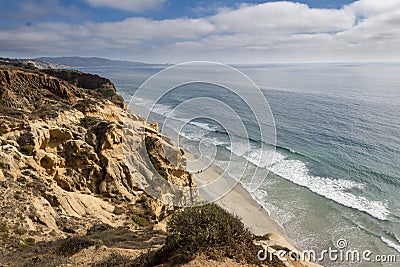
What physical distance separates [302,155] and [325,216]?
13.8 m

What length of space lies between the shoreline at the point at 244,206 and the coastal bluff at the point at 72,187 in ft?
16.6

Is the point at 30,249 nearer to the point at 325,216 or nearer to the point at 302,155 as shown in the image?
the point at 325,216

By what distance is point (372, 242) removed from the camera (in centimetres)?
1881

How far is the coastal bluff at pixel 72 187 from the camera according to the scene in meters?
9.54

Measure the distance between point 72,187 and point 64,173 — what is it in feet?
3.35

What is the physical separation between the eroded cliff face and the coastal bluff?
0.15ft

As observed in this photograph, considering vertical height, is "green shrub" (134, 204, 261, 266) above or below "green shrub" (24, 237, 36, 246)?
above

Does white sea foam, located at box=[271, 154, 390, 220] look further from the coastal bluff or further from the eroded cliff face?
the eroded cliff face

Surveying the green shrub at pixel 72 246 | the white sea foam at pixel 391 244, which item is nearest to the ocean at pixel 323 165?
the white sea foam at pixel 391 244

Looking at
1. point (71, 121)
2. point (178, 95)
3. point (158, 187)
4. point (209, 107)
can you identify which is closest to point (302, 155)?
point (158, 187)

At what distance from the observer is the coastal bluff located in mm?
9539

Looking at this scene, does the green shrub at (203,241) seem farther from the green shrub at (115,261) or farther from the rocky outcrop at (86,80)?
the rocky outcrop at (86,80)
